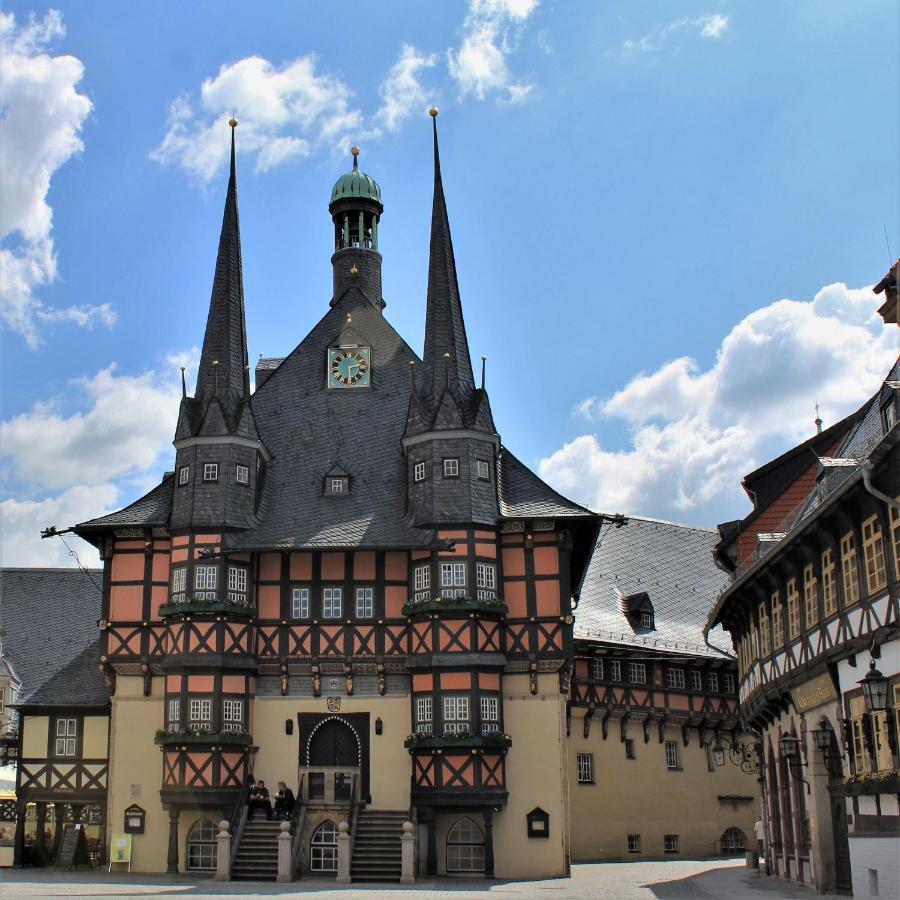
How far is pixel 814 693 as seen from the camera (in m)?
27.0

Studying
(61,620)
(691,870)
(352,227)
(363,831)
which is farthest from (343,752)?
(352,227)

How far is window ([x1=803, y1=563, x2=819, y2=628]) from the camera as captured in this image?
2648cm

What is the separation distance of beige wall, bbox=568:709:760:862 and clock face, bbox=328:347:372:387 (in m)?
14.5

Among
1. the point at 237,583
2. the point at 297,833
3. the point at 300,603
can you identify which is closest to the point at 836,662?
the point at 297,833

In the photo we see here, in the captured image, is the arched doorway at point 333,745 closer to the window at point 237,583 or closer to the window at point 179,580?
the window at point 237,583

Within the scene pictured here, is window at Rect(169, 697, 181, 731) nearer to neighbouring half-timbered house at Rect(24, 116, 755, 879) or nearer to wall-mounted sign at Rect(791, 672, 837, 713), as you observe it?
neighbouring half-timbered house at Rect(24, 116, 755, 879)

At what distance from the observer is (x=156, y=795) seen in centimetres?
3925

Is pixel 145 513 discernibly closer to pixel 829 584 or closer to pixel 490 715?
pixel 490 715

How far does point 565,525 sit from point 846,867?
15.3 metres

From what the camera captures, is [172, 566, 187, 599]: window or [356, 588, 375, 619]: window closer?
[172, 566, 187, 599]: window

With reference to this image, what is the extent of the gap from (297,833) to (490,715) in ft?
20.5

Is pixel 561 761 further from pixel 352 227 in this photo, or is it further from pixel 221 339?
pixel 352 227

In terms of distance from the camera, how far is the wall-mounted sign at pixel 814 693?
2572 cm

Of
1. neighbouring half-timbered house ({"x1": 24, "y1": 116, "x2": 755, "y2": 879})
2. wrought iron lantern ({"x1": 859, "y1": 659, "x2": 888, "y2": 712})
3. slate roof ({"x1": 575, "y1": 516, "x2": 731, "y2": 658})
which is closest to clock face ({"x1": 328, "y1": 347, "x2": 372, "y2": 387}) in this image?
neighbouring half-timbered house ({"x1": 24, "y1": 116, "x2": 755, "y2": 879})
